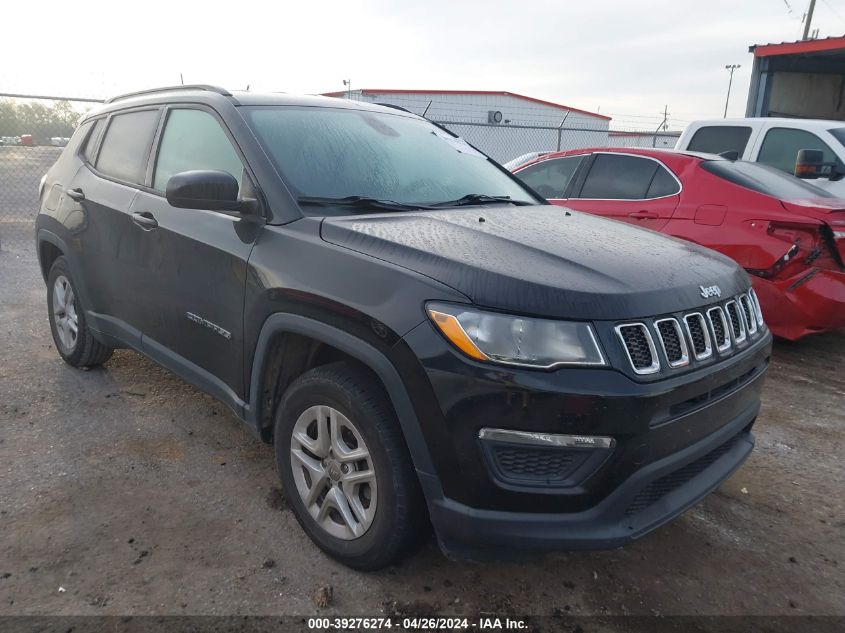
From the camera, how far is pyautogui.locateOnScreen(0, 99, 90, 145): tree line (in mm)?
10656

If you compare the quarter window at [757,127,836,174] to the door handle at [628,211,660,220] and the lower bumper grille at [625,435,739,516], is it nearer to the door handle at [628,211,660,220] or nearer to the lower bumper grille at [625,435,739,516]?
the door handle at [628,211,660,220]

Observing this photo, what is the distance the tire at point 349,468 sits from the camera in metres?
2.15

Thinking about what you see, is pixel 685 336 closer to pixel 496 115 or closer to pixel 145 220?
pixel 145 220

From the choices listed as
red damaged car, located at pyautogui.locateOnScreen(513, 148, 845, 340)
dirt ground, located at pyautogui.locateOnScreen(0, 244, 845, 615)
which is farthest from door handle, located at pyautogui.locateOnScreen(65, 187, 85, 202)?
red damaged car, located at pyautogui.locateOnScreen(513, 148, 845, 340)

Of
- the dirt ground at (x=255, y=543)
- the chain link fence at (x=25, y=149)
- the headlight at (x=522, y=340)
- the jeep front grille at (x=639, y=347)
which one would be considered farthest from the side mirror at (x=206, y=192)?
the chain link fence at (x=25, y=149)

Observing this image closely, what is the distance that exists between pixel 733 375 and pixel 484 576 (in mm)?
1170

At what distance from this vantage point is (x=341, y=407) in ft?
7.41

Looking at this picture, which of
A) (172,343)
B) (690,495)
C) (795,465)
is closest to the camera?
(690,495)

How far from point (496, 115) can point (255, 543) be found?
24871 millimetres

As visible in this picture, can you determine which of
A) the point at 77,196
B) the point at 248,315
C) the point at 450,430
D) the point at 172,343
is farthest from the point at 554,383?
the point at 77,196

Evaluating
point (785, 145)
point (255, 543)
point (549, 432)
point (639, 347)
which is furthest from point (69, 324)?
point (785, 145)

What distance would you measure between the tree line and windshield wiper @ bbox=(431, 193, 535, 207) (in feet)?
30.6

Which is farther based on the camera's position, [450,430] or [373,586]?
[373,586]

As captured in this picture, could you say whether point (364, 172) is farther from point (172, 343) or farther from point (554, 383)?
point (554, 383)
